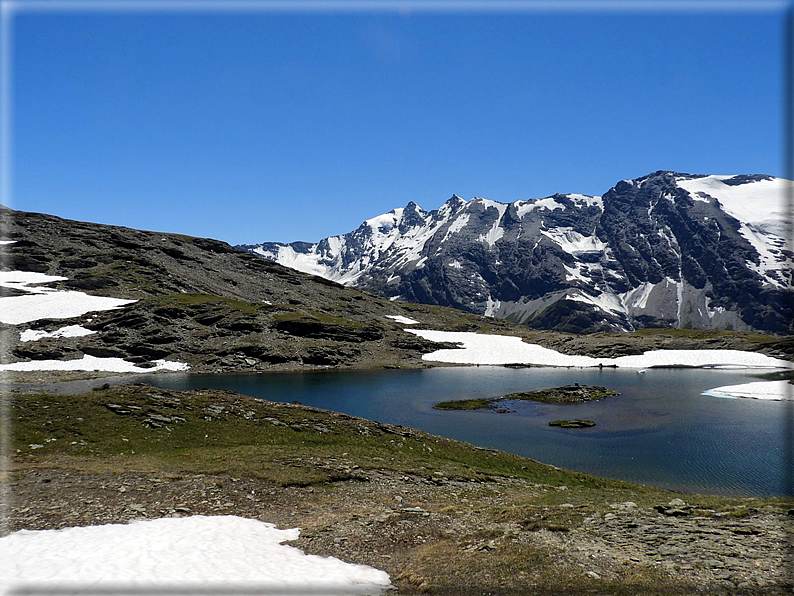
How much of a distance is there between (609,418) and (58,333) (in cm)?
13681

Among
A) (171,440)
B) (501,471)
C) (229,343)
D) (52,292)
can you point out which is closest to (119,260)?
(52,292)

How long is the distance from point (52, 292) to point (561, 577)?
179915 millimetres

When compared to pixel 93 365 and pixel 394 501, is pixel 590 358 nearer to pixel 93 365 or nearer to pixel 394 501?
pixel 394 501

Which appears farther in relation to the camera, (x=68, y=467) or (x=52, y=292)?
(x=52, y=292)

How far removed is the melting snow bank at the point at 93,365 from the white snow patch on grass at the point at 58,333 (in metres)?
12.5

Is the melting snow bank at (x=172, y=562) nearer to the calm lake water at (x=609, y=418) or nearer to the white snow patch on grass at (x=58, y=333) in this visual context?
the calm lake water at (x=609, y=418)

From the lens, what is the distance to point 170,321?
438 feet

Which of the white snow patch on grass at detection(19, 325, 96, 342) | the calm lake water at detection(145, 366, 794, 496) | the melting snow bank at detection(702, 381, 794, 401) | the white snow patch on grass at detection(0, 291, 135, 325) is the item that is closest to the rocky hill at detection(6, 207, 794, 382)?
the white snow patch on grass at detection(19, 325, 96, 342)

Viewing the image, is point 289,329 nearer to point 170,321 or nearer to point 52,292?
point 170,321

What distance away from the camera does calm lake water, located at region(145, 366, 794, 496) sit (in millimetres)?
41562

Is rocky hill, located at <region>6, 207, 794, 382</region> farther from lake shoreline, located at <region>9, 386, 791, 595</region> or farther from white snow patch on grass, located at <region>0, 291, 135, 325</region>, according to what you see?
lake shoreline, located at <region>9, 386, 791, 595</region>

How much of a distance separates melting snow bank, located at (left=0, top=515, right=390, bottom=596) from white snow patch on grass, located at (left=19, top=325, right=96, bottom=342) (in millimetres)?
126671

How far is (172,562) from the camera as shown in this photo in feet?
49.5

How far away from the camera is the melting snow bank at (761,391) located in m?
78.5
